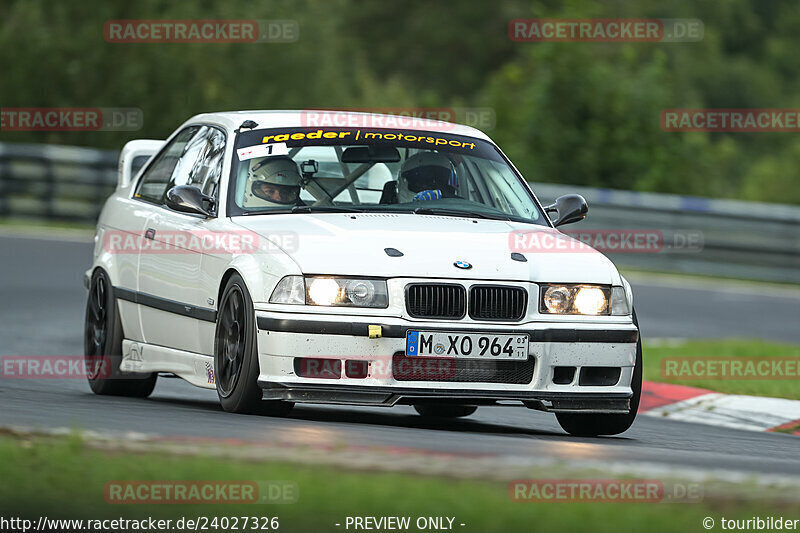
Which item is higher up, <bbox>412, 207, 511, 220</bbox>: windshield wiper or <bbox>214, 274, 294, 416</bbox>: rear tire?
<bbox>412, 207, 511, 220</bbox>: windshield wiper

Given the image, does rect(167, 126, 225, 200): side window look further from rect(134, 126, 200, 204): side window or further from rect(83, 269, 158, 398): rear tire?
rect(83, 269, 158, 398): rear tire

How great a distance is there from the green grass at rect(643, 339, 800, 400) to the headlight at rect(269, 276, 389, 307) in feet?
14.9

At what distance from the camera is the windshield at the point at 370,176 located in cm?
886

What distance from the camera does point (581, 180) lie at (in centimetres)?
3153

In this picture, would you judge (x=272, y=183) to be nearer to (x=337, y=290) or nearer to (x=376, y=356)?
(x=337, y=290)

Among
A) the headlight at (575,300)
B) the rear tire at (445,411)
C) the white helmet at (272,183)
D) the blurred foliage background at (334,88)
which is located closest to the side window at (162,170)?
the white helmet at (272,183)

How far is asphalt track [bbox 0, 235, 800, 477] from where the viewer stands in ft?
20.7

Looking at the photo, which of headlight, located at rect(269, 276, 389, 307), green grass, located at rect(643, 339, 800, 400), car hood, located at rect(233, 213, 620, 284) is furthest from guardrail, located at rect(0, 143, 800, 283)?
headlight, located at rect(269, 276, 389, 307)

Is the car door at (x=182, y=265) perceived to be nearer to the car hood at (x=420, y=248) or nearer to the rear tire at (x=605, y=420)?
the car hood at (x=420, y=248)

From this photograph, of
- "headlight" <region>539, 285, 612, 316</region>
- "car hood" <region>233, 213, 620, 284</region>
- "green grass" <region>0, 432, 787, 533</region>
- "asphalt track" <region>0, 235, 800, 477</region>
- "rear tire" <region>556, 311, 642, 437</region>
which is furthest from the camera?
"rear tire" <region>556, 311, 642, 437</region>

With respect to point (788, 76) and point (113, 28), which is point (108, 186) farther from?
point (788, 76)

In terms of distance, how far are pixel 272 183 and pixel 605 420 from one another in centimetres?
211

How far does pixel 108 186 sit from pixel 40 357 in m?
12.3

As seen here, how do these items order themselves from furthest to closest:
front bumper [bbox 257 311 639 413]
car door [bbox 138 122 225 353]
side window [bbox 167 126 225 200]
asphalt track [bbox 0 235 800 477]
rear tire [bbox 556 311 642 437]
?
side window [bbox 167 126 225 200]
car door [bbox 138 122 225 353]
rear tire [bbox 556 311 642 437]
front bumper [bbox 257 311 639 413]
asphalt track [bbox 0 235 800 477]
